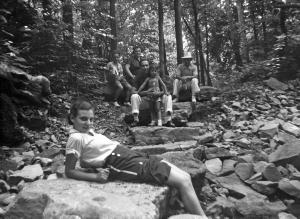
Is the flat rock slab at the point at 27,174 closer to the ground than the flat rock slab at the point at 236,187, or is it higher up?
higher up

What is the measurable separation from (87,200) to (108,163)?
2.75ft

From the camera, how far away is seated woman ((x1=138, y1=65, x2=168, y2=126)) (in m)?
8.82

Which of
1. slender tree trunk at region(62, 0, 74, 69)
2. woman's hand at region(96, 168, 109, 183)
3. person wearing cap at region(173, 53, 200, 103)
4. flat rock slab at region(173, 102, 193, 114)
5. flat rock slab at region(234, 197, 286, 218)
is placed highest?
slender tree trunk at region(62, 0, 74, 69)

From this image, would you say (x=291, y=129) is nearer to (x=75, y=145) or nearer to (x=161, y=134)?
(x=161, y=134)

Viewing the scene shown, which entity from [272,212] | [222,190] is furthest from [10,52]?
[272,212]

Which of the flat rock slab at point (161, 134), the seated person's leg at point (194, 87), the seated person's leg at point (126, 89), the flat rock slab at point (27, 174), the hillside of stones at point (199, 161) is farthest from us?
the seated person's leg at point (126, 89)

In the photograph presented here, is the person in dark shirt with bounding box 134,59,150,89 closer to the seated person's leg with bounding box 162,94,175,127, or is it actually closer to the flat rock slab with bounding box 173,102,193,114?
the seated person's leg with bounding box 162,94,175,127

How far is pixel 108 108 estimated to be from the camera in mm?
11117

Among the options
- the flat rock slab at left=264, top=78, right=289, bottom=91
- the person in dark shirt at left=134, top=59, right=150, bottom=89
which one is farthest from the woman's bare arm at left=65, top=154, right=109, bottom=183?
the flat rock slab at left=264, top=78, right=289, bottom=91

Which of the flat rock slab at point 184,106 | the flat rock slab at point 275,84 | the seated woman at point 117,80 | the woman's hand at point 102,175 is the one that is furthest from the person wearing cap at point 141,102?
the woman's hand at point 102,175

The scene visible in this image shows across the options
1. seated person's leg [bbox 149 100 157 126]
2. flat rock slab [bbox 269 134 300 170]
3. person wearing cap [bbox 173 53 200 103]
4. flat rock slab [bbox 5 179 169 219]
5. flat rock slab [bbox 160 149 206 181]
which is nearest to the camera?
flat rock slab [bbox 5 179 169 219]

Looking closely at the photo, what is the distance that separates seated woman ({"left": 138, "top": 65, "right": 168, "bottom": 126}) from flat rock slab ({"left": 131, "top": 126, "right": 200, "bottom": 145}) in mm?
516

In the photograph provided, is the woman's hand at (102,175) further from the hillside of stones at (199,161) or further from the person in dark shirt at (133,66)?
the person in dark shirt at (133,66)

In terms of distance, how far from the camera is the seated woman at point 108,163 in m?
3.88
